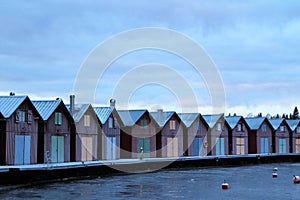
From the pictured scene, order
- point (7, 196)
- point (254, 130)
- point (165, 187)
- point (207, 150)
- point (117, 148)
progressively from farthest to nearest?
point (254, 130) < point (207, 150) < point (117, 148) < point (165, 187) < point (7, 196)

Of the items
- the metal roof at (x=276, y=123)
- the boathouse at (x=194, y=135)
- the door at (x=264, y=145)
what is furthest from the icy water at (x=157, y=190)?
the metal roof at (x=276, y=123)

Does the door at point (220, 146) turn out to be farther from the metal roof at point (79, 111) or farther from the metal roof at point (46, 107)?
the metal roof at point (46, 107)

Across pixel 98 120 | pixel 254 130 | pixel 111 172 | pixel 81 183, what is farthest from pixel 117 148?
pixel 254 130

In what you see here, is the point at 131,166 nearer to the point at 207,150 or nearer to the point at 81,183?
the point at 81,183

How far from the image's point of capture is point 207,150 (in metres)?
69.7

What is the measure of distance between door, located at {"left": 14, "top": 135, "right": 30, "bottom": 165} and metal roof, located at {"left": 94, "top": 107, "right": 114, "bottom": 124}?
1158cm

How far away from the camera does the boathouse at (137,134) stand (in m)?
58.5

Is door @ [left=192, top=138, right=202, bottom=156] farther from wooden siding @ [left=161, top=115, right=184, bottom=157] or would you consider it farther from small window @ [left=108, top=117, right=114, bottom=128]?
small window @ [left=108, top=117, right=114, bottom=128]

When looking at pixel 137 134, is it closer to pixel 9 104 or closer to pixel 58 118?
pixel 58 118

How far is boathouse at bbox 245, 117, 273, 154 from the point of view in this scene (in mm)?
78438

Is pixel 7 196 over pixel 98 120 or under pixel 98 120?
under

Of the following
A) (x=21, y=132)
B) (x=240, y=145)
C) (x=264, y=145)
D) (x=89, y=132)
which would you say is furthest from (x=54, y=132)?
(x=264, y=145)

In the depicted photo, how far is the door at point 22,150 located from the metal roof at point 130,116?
685 inches

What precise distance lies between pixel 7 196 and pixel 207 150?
46.5 m
